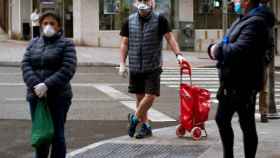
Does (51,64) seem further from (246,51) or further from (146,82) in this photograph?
(146,82)

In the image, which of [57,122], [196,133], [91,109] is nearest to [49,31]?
[57,122]

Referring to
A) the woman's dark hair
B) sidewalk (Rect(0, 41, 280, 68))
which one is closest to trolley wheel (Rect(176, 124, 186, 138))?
the woman's dark hair

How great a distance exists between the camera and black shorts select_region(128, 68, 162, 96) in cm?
883

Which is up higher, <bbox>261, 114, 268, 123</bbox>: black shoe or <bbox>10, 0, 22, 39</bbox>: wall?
<bbox>10, 0, 22, 39</bbox>: wall

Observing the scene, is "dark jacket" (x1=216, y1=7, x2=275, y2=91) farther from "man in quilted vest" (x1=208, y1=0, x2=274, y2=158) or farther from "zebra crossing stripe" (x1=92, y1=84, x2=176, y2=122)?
"zebra crossing stripe" (x1=92, y1=84, x2=176, y2=122)

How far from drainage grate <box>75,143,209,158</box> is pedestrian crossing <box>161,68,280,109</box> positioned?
6.04 metres

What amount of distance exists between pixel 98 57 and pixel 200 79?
7917 mm

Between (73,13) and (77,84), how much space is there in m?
16.3

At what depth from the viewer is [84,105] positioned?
13430 millimetres

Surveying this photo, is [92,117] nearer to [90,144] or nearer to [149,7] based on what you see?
[90,144]

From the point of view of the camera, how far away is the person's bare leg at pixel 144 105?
8.88 meters

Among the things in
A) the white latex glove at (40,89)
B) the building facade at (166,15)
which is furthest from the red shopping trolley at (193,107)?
the building facade at (166,15)

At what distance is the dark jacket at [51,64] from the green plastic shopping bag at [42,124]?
131mm

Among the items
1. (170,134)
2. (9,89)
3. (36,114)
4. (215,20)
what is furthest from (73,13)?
(36,114)
